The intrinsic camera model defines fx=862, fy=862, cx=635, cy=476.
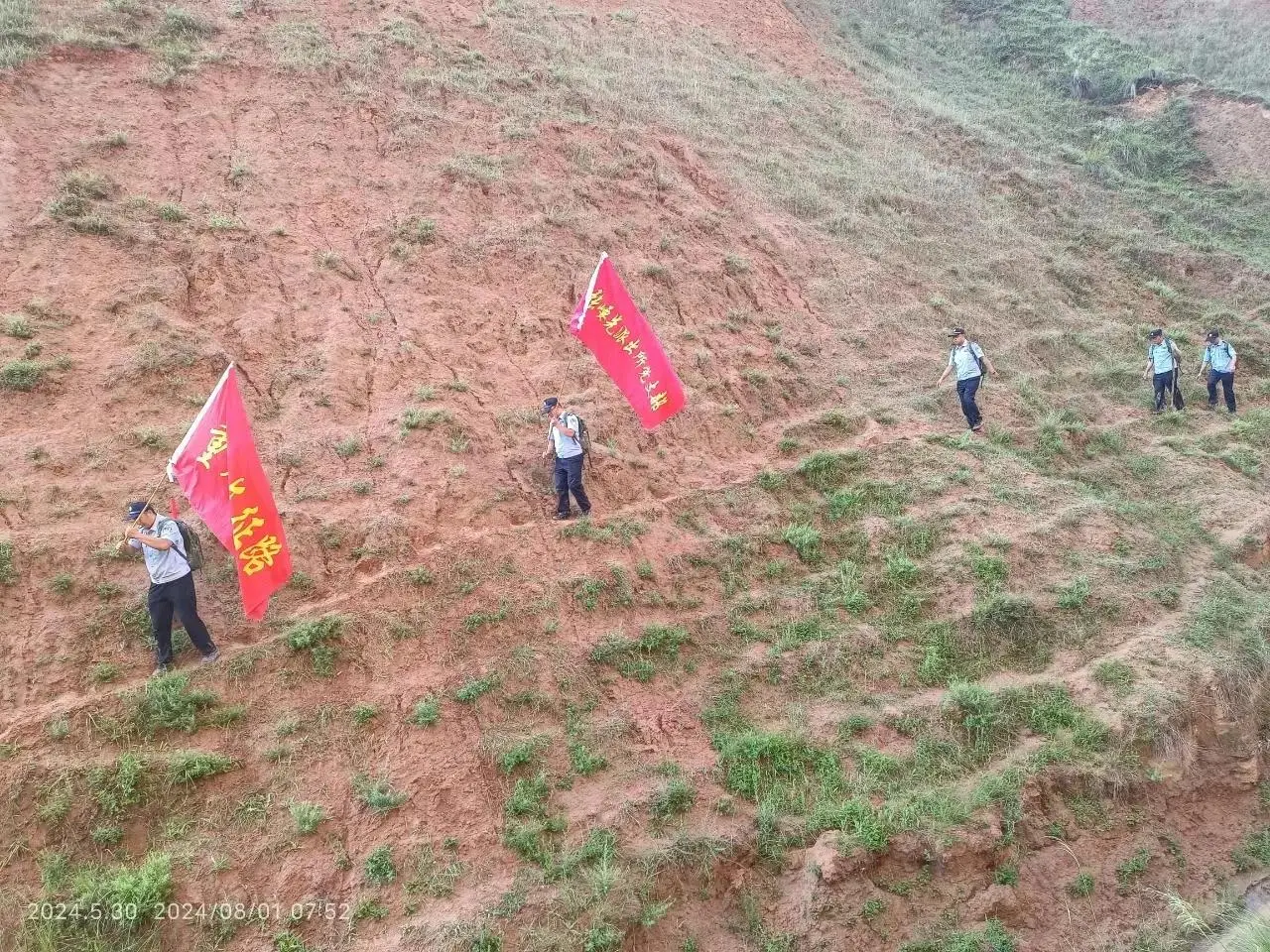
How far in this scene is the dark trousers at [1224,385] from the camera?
35.4 ft

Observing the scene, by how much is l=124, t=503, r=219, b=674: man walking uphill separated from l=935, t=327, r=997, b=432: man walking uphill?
759 centimetres

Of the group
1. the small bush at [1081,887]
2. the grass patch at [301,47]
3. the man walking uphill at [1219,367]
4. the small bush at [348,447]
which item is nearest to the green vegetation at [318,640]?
the small bush at [348,447]

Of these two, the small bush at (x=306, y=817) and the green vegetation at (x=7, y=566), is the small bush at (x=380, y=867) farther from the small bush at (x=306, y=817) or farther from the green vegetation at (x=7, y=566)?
the green vegetation at (x=7, y=566)

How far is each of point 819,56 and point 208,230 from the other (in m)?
13.3

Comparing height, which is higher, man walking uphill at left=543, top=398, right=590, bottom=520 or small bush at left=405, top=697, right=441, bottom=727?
man walking uphill at left=543, top=398, right=590, bottom=520

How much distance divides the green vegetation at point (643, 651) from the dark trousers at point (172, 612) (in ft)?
9.22

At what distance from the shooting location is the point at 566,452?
7527 millimetres

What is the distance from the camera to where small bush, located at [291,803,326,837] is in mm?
5340

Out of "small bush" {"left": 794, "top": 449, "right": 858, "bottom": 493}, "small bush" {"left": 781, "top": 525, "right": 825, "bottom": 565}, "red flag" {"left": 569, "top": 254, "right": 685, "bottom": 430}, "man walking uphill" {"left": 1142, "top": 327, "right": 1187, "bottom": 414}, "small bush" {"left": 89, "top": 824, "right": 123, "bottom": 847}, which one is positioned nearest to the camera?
"small bush" {"left": 89, "top": 824, "right": 123, "bottom": 847}

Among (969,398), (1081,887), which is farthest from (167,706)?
(969,398)

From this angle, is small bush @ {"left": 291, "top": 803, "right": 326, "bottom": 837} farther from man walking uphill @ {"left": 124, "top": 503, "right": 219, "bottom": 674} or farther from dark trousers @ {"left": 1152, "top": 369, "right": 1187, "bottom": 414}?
dark trousers @ {"left": 1152, "top": 369, "right": 1187, "bottom": 414}

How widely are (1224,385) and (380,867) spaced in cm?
A: 1111

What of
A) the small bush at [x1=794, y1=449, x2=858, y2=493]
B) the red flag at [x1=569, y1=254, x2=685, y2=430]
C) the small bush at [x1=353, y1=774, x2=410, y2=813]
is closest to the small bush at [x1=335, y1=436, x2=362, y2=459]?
the red flag at [x1=569, y1=254, x2=685, y2=430]

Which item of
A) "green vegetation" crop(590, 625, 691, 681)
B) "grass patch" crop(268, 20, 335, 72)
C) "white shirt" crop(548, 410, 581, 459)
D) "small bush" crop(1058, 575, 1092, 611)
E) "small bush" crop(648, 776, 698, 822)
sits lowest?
"small bush" crop(648, 776, 698, 822)
